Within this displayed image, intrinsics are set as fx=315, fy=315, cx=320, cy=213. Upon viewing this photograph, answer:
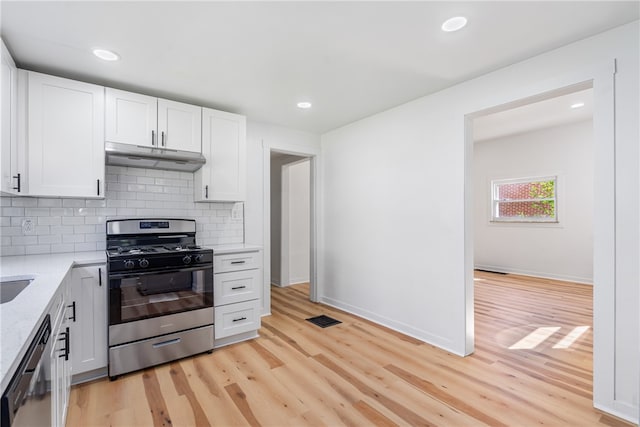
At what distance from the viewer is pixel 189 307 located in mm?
2764

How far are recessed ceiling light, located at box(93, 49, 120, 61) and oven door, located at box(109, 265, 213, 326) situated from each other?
1.61 meters

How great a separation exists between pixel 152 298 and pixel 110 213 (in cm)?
99

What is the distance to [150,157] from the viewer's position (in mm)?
2734

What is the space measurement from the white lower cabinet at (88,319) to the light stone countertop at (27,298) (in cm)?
11

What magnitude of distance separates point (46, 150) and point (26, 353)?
211 centimetres

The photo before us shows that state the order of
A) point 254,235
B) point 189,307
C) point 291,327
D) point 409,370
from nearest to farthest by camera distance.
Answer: point 409,370 → point 189,307 → point 291,327 → point 254,235

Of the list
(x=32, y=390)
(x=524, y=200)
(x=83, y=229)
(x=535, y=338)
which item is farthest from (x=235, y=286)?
(x=524, y=200)

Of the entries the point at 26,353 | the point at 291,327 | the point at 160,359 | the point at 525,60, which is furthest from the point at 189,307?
the point at 525,60

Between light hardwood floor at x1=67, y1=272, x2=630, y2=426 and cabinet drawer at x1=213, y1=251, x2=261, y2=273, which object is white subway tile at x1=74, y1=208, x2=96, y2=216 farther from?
light hardwood floor at x1=67, y1=272, x2=630, y2=426

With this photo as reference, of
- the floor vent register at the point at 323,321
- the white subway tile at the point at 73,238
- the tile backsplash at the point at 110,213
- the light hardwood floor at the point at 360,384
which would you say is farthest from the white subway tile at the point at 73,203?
the floor vent register at the point at 323,321

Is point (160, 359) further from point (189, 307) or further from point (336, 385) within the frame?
point (336, 385)

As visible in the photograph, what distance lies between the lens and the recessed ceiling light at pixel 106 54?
224 cm

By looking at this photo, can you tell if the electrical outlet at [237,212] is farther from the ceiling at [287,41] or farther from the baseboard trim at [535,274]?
the baseboard trim at [535,274]

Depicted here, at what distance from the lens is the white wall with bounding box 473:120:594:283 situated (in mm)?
5383
